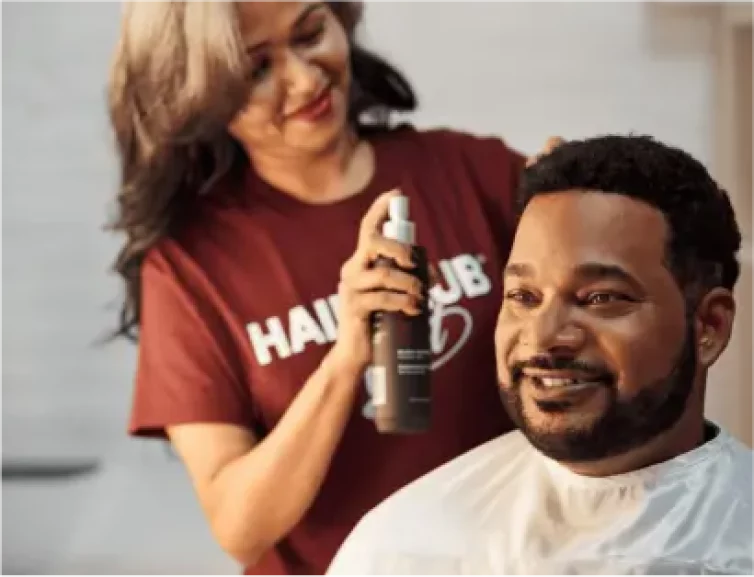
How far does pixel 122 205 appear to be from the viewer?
1347mm

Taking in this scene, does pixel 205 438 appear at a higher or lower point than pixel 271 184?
lower

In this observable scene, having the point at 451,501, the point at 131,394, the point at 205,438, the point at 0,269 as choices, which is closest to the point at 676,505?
the point at 451,501

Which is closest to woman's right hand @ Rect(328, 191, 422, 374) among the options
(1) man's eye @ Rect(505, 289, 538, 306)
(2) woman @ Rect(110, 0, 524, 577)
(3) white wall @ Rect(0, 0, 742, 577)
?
(2) woman @ Rect(110, 0, 524, 577)

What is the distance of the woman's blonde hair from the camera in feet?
3.99

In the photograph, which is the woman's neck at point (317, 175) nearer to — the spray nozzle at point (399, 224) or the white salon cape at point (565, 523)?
the spray nozzle at point (399, 224)

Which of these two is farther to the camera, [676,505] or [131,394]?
[131,394]

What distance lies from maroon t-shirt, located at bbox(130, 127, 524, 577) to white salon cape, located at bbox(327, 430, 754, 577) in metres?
0.05

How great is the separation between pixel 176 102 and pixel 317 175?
174mm

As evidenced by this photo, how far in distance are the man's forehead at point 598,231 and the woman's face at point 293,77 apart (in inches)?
11.6

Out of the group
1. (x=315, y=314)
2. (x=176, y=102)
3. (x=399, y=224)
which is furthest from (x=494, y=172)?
(x=176, y=102)

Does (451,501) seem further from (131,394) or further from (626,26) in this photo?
(626,26)

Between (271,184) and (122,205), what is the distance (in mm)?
189

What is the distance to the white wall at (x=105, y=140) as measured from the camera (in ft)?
4.13

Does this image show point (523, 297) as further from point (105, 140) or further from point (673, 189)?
point (105, 140)
